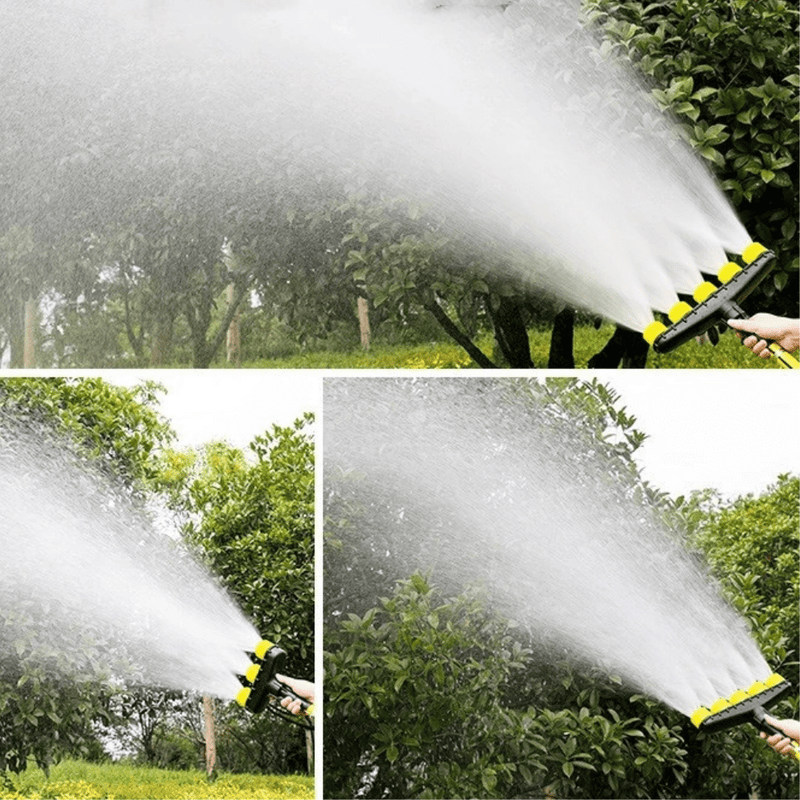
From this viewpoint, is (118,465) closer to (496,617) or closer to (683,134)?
(496,617)

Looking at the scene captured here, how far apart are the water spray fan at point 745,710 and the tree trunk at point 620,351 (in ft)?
4.28

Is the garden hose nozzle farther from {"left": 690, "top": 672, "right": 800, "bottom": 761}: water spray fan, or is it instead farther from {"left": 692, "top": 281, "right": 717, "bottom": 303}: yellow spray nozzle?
{"left": 692, "top": 281, "right": 717, "bottom": 303}: yellow spray nozzle

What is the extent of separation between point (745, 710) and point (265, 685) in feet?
4.81

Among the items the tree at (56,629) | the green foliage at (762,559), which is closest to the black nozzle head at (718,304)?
the green foliage at (762,559)

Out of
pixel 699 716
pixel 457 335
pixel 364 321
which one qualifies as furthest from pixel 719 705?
pixel 364 321

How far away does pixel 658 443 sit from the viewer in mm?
4262

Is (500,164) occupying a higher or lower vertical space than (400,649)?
higher

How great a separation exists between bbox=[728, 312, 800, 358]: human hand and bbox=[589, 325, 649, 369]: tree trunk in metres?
0.67

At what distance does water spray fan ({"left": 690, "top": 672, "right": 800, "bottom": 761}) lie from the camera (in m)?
4.06

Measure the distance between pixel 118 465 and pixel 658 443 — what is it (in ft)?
5.58

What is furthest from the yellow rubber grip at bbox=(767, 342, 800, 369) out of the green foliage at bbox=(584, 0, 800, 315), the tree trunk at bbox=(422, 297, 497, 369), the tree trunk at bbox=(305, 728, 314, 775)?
the tree trunk at bbox=(305, 728, 314, 775)

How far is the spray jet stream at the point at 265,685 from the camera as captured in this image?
417 centimetres

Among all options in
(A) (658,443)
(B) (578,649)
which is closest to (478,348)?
(A) (658,443)

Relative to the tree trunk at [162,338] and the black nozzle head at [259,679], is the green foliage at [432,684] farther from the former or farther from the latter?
the tree trunk at [162,338]
